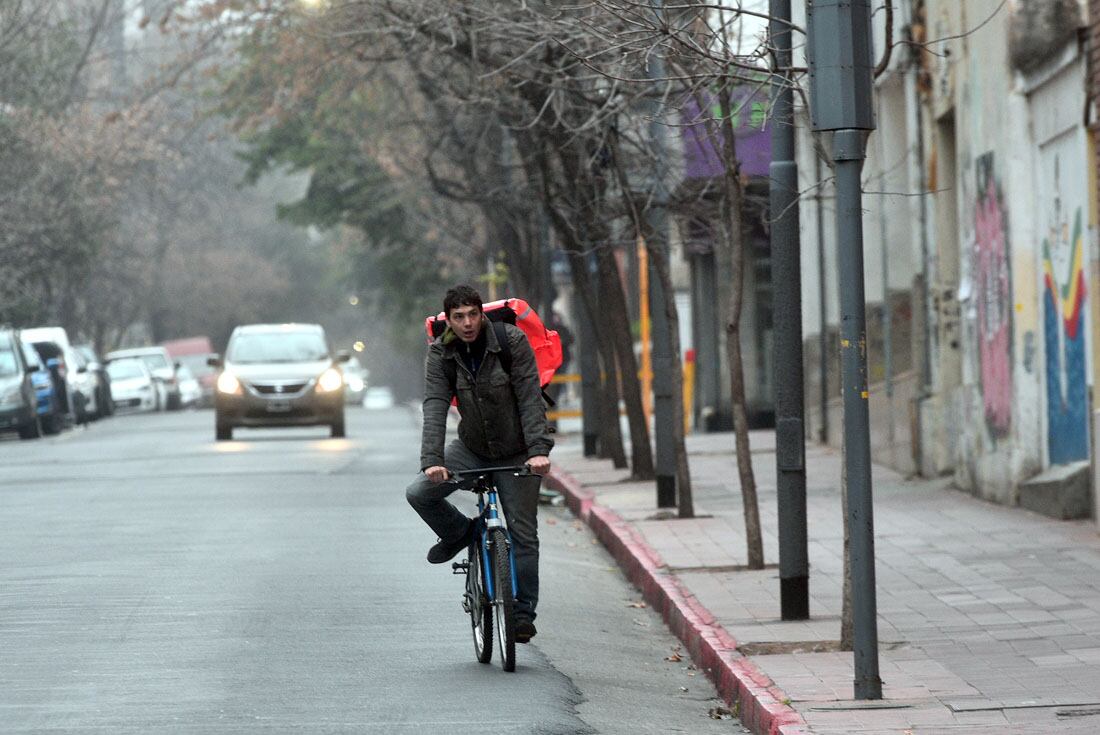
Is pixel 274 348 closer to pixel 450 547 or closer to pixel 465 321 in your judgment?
pixel 450 547

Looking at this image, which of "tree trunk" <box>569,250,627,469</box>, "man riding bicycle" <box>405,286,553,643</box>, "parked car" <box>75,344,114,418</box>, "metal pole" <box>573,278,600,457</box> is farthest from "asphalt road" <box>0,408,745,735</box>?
"parked car" <box>75,344,114,418</box>

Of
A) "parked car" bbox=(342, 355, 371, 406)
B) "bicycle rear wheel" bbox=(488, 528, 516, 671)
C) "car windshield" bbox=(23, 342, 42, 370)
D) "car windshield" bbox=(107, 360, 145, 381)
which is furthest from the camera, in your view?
"parked car" bbox=(342, 355, 371, 406)

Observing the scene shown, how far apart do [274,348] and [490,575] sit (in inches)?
894

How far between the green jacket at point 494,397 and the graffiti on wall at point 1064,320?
6343mm

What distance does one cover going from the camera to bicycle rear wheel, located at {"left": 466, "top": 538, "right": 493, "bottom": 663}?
30.7 ft

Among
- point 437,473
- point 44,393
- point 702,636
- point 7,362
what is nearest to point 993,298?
point 702,636

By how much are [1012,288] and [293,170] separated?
109ft

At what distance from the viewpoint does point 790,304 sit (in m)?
10.8

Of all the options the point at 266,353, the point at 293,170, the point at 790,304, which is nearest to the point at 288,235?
the point at 293,170

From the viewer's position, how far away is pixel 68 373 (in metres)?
40.7

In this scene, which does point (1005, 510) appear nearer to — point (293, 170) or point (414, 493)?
point (414, 493)

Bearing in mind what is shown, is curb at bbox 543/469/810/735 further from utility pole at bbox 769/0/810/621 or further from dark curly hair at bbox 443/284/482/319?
dark curly hair at bbox 443/284/482/319

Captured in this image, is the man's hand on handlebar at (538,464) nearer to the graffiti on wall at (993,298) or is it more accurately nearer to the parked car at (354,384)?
the graffiti on wall at (993,298)

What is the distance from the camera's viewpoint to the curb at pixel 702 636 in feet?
26.6
